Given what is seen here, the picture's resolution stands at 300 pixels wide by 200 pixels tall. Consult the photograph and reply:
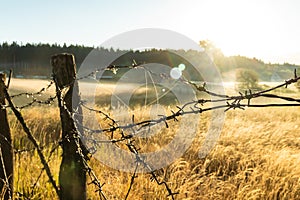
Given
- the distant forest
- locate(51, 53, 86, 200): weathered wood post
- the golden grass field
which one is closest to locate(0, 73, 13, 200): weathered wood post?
the golden grass field

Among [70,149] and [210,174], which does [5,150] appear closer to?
[70,149]

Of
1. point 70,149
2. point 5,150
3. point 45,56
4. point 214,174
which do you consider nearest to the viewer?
point 70,149

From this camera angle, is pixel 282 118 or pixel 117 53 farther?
pixel 117 53

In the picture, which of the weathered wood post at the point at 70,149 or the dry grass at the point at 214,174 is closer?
the weathered wood post at the point at 70,149

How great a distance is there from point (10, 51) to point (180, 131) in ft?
127

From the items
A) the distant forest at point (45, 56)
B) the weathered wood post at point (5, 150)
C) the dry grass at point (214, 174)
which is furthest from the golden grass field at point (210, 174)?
the distant forest at point (45, 56)

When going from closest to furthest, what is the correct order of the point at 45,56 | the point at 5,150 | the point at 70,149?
1. the point at 70,149
2. the point at 5,150
3. the point at 45,56

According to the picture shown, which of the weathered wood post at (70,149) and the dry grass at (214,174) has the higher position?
the weathered wood post at (70,149)

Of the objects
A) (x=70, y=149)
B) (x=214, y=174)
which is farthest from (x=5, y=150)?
(x=214, y=174)

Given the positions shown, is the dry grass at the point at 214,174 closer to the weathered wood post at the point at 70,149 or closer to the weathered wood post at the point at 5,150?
the weathered wood post at the point at 5,150

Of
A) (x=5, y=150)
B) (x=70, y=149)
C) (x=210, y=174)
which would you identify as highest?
(x=70, y=149)

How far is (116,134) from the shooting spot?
539 centimetres

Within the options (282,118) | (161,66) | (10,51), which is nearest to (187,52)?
(161,66)

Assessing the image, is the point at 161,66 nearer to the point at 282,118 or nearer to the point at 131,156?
the point at 282,118
